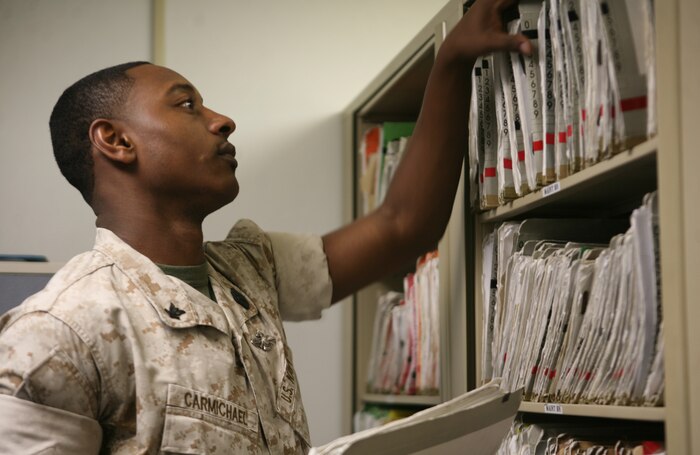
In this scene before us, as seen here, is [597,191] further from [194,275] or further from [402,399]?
[402,399]

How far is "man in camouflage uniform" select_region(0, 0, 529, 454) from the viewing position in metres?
1.40

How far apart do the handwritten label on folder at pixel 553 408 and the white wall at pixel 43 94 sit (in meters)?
1.78

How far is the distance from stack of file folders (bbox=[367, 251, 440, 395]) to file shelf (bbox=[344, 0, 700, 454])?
26 cm

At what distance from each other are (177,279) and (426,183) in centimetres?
54

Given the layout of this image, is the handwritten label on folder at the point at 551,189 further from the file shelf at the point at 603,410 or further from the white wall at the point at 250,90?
the white wall at the point at 250,90

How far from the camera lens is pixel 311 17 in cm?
307

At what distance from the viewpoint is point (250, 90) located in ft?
9.93

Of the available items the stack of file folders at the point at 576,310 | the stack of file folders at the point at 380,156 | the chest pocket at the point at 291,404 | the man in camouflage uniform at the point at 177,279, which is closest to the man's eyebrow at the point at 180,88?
the man in camouflage uniform at the point at 177,279

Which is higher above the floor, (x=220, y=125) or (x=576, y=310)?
(x=220, y=125)

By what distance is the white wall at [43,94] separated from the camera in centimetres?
286

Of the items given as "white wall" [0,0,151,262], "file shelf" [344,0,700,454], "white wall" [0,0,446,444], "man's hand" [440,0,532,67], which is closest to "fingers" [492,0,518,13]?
"man's hand" [440,0,532,67]

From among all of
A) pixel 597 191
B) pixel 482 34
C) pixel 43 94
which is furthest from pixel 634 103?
pixel 43 94

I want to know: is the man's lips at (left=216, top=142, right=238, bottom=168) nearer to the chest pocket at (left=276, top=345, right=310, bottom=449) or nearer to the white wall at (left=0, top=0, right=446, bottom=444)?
the chest pocket at (left=276, top=345, right=310, bottom=449)

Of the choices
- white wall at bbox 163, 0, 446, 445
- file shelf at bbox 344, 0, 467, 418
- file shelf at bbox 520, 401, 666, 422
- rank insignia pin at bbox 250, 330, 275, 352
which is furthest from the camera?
white wall at bbox 163, 0, 446, 445
